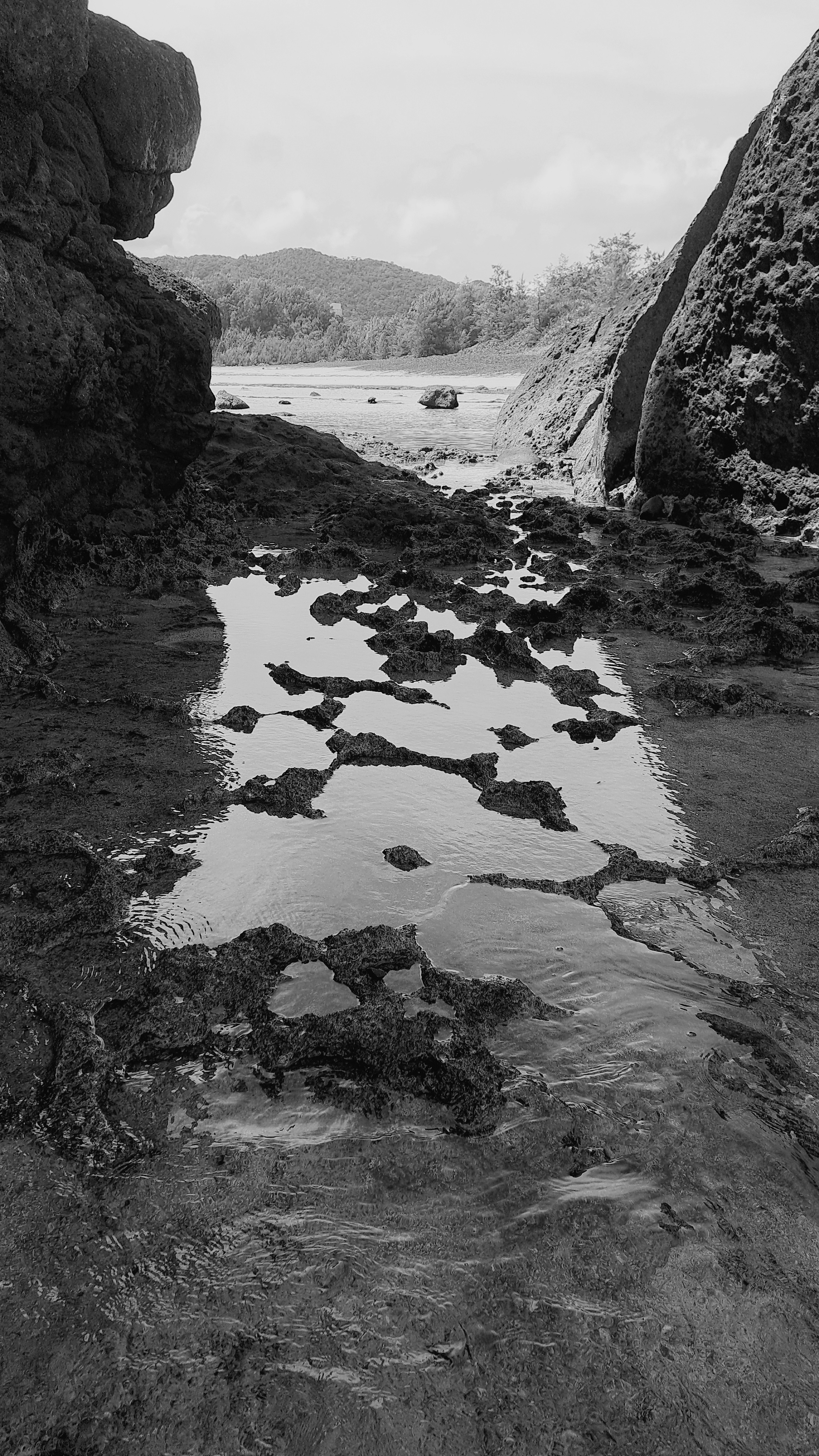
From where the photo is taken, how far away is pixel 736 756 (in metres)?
4.10

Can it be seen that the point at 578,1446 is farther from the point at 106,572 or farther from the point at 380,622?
the point at 106,572

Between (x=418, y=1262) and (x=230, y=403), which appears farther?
(x=230, y=403)

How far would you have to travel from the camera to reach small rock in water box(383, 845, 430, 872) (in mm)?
3066

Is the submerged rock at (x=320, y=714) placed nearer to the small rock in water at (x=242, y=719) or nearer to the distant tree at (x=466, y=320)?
the small rock in water at (x=242, y=719)

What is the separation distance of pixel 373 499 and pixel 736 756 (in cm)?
622

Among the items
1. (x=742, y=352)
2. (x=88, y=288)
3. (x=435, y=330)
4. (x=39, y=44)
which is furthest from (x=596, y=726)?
(x=435, y=330)

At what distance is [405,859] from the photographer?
3086mm

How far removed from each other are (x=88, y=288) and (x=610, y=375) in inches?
291

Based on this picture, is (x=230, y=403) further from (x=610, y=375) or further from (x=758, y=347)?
(x=758, y=347)

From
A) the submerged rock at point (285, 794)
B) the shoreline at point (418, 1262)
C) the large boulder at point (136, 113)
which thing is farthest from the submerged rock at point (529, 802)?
the large boulder at point (136, 113)

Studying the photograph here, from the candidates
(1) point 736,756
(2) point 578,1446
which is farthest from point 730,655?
(2) point 578,1446

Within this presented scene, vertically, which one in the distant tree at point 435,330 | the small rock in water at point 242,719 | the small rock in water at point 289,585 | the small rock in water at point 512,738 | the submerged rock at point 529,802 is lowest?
the small rock in water at point 289,585

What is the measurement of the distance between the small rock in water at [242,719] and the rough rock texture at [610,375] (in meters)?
8.18

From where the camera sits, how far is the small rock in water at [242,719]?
168 inches
